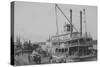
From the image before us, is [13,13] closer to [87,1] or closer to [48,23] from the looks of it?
[48,23]

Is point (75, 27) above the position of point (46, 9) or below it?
below

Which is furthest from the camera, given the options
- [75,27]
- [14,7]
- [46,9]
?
[75,27]

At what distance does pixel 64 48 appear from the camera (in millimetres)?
5289

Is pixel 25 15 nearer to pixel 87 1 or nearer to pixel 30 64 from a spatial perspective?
pixel 30 64

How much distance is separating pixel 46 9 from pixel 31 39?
733 mm

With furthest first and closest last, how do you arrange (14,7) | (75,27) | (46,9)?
(75,27) < (46,9) < (14,7)

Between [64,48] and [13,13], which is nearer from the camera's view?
[13,13]

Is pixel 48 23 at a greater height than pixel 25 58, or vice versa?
pixel 48 23

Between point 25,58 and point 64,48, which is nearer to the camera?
point 25,58

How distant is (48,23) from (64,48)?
2.25ft

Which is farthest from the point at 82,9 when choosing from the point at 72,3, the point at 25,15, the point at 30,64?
the point at 30,64

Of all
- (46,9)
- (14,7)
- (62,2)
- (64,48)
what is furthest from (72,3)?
(14,7)

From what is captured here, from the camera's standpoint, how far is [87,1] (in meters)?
5.66

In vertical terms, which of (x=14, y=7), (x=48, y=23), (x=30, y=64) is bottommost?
(x=30, y=64)
